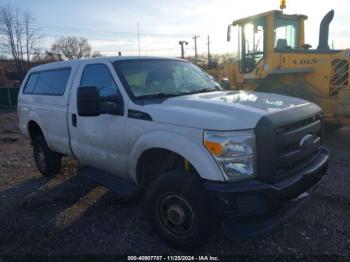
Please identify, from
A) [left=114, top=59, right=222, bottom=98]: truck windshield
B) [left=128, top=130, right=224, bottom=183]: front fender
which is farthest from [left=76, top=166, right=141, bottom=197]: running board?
[left=114, top=59, right=222, bottom=98]: truck windshield

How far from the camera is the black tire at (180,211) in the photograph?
3088 mm

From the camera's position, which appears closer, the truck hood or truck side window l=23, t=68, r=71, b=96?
the truck hood

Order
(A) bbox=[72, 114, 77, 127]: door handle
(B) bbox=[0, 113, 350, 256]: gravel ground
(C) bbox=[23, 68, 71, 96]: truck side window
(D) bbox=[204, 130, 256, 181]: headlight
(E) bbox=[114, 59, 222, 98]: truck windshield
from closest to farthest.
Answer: (D) bbox=[204, 130, 256, 181]: headlight < (B) bbox=[0, 113, 350, 256]: gravel ground < (E) bbox=[114, 59, 222, 98]: truck windshield < (A) bbox=[72, 114, 77, 127]: door handle < (C) bbox=[23, 68, 71, 96]: truck side window

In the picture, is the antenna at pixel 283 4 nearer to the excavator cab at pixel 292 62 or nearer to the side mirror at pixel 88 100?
the excavator cab at pixel 292 62

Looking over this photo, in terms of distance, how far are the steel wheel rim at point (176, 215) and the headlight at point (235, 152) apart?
562 mm

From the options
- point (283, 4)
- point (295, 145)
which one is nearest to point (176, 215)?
point (295, 145)

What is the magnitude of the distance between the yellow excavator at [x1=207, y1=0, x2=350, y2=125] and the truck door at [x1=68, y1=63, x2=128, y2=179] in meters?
3.73

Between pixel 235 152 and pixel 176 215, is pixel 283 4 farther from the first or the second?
pixel 176 215

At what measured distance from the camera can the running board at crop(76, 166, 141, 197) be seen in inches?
152

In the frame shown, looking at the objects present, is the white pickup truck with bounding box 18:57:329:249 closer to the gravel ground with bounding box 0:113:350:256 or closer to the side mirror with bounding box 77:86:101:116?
the side mirror with bounding box 77:86:101:116

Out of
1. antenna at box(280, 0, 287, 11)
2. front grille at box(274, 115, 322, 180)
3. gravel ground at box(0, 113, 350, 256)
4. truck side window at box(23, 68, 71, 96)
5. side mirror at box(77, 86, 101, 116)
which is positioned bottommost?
gravel ground at box(0, 113, 350, 256)

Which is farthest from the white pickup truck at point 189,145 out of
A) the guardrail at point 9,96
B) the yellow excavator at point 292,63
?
the guardrail at point 9,96

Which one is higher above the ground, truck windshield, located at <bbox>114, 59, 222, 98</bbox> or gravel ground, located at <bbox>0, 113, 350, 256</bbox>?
truck windshield, located at <bbox>114, 59, 222, 98</bbox>

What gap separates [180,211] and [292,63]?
19.5ft
